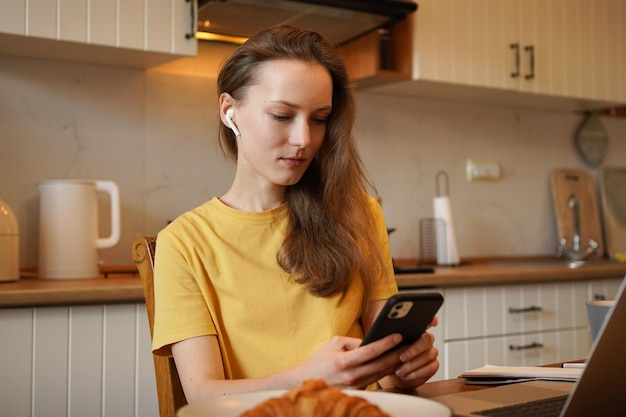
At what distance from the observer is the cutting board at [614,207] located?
140 inches

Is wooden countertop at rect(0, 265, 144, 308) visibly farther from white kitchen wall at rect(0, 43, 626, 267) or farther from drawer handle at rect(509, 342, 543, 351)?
drawer handle at rect(509, 342, 543, 351)

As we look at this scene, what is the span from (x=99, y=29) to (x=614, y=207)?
2438 millimetres

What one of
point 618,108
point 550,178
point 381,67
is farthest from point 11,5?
point 618,108

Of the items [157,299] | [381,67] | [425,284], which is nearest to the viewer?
[157,299]

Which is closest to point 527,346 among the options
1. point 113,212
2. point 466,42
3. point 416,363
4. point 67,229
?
point 466,42

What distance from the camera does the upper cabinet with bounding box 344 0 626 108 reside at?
279cm

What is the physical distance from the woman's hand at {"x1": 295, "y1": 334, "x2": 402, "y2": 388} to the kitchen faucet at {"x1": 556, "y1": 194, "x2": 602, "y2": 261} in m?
2.59

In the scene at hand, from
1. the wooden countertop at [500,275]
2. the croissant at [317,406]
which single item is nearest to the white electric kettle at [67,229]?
the wooden countertop at [500,275]

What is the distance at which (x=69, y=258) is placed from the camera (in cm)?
225

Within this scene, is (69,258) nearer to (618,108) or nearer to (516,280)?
(516,280)

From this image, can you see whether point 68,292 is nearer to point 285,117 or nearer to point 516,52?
point 285,117

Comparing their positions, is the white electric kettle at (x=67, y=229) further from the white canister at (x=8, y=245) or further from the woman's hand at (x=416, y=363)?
the woman's hand at (x=416, y=363)

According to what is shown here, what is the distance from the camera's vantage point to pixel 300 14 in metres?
2.50

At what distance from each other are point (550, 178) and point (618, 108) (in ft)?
1.67
